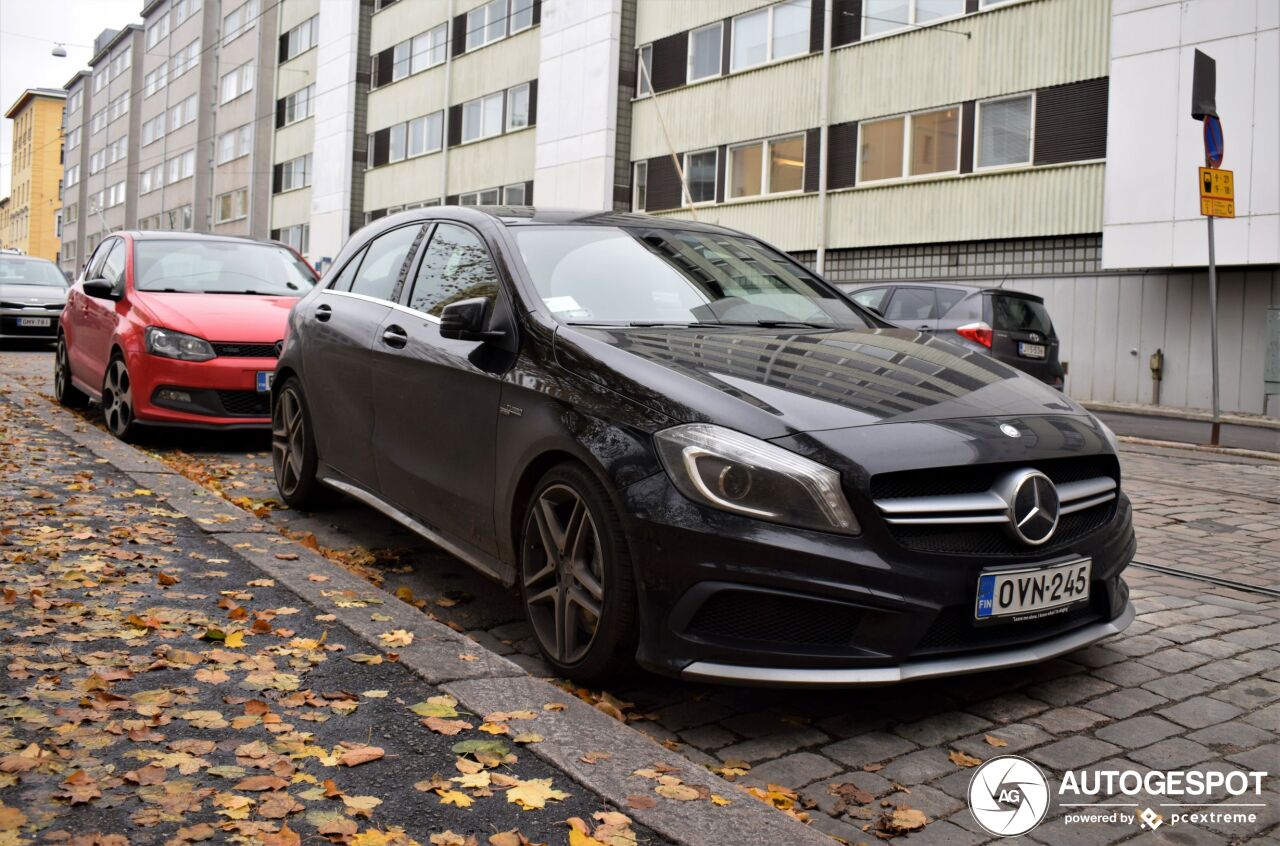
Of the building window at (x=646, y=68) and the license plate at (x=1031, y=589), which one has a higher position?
the building window at (x=646, y=68)

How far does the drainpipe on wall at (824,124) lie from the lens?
23.9 meters

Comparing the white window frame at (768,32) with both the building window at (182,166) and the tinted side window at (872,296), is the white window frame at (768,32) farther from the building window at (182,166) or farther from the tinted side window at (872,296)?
the building window at (182,166)

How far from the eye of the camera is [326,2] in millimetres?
44062

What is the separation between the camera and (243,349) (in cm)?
858

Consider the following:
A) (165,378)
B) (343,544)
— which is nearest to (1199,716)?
(343,544)

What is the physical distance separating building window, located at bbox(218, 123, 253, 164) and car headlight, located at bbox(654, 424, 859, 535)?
52.7 metres

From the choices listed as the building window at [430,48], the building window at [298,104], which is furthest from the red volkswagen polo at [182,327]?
the building window at [298,104]

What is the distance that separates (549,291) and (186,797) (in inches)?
87.4

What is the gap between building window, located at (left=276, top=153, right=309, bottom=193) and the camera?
46688 millimetres

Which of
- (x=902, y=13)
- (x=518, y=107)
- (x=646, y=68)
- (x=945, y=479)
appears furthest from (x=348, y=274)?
(x=518, y=107)

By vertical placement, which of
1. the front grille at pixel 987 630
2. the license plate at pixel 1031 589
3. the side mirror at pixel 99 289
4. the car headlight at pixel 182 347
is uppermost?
the side mirror at pixel 99 289

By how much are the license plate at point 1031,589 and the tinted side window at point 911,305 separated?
10549 mm

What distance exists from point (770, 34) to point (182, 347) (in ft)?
64.2

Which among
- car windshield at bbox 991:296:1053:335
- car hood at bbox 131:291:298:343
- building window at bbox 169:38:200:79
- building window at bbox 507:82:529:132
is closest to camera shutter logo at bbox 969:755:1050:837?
car hood at bbox 131:291:298:343
